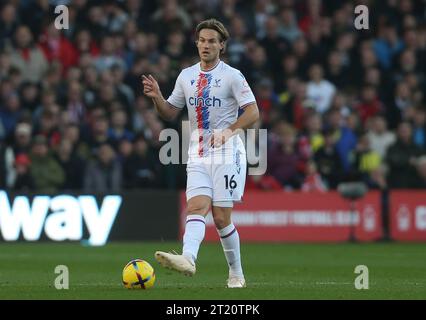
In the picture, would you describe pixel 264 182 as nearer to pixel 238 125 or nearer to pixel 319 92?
pixel 319 92

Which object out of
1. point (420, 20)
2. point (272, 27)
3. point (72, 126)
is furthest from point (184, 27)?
point (420, 20)

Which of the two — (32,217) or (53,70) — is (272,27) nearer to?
(53,70)

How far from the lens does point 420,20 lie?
25.9 m

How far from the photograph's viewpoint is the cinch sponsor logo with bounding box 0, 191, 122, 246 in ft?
67.3

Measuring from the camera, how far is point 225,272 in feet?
47.8

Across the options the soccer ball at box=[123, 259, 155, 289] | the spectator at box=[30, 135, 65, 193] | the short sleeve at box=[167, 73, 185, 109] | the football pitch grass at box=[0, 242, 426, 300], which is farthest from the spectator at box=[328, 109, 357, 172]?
the soccer ball at box=[123, 259, 155, 289]

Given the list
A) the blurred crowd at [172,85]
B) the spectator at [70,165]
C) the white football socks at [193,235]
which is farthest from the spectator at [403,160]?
the white football socks at [193,235]

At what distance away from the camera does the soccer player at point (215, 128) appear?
37.7ft

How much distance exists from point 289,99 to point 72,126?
4429 mm

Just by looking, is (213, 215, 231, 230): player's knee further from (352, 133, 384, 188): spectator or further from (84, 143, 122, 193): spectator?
(352, 133, 384, 188): spectator

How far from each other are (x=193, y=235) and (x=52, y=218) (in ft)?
32.0

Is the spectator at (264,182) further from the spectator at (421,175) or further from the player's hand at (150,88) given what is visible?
the player's hand at (150,88)

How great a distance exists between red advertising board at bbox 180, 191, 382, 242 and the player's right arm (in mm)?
9636

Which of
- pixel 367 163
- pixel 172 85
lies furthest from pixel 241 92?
pixel 367 163
